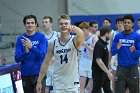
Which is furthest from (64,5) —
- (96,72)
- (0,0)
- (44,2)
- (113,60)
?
(96,72)

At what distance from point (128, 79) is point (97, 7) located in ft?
27.5

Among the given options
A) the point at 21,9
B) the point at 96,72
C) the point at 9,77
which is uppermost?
the point at 21,9

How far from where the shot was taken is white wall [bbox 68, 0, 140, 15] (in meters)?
15.7

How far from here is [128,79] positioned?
7.79 m

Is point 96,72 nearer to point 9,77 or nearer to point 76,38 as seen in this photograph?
point 76,38

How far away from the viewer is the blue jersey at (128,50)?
7.65 metres

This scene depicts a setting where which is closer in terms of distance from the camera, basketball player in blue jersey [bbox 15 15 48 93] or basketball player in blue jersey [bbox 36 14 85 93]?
basketball player in blue jersey [bbox 36 14 85 93]

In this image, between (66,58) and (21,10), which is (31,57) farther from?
(21,10)

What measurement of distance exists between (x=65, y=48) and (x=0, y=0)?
10609mm

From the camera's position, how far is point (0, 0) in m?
15.7

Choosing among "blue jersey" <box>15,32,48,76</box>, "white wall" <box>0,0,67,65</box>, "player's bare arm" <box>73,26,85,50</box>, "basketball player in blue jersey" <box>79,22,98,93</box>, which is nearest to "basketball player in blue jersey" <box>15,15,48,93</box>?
"blue jersey" <box>15,32,48,76</box>

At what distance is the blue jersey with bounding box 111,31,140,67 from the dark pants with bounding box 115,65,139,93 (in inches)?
4.2

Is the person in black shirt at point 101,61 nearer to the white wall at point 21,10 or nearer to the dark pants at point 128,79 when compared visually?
the dark pants at point 128,79

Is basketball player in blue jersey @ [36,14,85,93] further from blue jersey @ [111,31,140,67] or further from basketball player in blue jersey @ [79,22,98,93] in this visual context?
basketball player in blue jersey @ [79,22,98,93]
